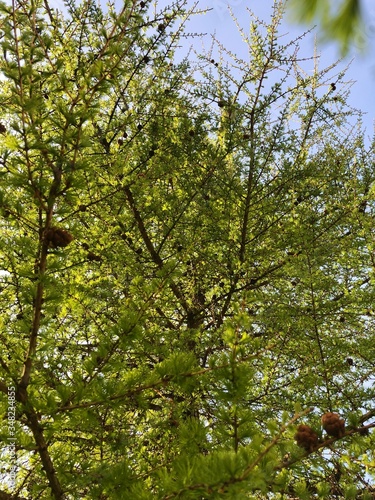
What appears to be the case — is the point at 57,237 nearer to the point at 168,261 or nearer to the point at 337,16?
the point at 168,261

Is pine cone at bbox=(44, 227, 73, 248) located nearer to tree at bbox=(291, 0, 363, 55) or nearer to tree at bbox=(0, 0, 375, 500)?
tree at bbox=(0, 0, 375, 500)

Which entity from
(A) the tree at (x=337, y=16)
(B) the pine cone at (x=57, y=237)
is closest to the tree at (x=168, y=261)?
(B) the pine cone at (x=57, y=237)

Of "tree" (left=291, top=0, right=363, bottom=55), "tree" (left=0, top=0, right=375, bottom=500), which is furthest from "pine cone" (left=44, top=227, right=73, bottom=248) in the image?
"tree" (left=291, top=0, right=363, bottom=55)

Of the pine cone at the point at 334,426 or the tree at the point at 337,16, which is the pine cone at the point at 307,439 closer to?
the pine cone at the point at 334,426

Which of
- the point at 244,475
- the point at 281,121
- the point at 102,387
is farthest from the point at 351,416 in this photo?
the point at 281,121

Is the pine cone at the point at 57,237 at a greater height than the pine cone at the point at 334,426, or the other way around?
the pine cone at the point at 57,237

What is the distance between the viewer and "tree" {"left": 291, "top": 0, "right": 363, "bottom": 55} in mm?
1097

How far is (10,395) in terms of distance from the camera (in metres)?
1.82

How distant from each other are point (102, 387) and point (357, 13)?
1.78m

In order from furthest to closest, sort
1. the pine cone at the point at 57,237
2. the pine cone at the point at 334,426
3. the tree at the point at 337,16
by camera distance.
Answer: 1. the pine cone at the point at 57,237
2. the pine cone at the point at 334,426
3. the tree at the point at 337,16

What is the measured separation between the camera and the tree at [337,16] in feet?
3.60

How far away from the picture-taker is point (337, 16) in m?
1.11

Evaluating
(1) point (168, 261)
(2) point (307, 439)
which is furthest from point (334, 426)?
(1) point (168, 261)

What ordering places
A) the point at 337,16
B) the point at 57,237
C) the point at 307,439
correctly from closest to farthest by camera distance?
the point at 337,16 < the point at 307,439 < the point at 57,237
